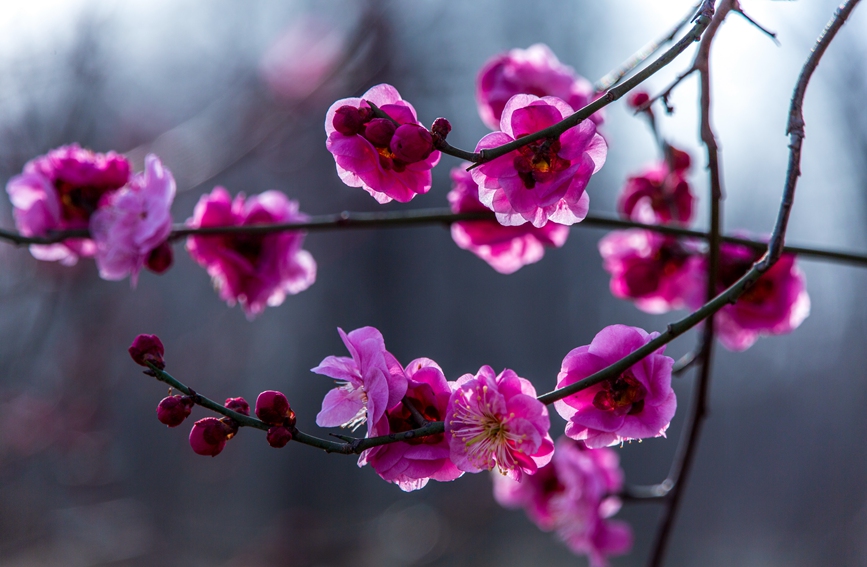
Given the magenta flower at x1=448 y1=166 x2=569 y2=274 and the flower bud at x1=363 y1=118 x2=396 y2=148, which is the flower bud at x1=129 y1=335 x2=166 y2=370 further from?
the magenta flower at x1=448 y1=166 x2=569 y2=274

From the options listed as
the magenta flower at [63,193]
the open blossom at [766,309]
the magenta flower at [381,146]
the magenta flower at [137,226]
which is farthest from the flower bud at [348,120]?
the open blossom at [766,309]

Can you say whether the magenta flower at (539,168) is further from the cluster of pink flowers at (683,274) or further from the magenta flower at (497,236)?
the cluster of pink flowers at (683,274)

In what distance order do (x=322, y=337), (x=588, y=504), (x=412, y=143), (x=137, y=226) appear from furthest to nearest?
(x=322, y=337), (x=588, y=504), (x=137, y=226), (x=412, y=143)

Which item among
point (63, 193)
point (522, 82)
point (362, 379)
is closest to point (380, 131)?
point (362, 379)

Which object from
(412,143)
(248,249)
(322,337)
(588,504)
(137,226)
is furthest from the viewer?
(322,337)

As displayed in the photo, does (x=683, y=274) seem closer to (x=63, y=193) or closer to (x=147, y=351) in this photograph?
(x=147, y=351)

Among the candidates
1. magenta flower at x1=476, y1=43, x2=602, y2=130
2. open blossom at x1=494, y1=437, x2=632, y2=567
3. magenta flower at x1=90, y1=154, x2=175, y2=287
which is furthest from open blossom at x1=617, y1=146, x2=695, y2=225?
magenta flower at x1=90, y1=154, x2=175, y2=287
